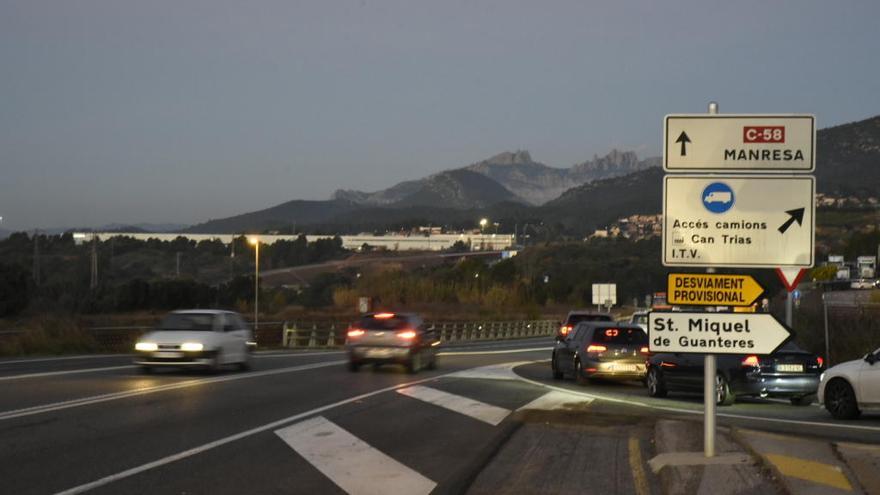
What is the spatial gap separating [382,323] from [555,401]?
10.0 metres

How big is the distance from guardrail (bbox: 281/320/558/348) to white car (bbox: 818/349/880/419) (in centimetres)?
1527

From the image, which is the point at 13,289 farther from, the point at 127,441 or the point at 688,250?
the point at 688,250

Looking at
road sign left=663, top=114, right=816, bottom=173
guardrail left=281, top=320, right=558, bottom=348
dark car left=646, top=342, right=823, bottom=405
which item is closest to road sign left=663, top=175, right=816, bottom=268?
road sign left=663, top=114, right=816, bottom=173

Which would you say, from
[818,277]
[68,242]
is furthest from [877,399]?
[68,242]

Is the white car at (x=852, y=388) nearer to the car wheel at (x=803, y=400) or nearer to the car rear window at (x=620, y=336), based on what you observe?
the car wheel at (x=803, y=400)

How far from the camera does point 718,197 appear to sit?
10.6 meters

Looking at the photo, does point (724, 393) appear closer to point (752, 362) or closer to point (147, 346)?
point (752, 362)

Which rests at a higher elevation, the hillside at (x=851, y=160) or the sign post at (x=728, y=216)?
the hillside at (x=851, y=160)

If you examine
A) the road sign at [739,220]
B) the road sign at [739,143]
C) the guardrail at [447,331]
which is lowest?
the guardrail at [447,331]

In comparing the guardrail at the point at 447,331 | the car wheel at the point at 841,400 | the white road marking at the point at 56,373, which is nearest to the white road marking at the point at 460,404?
the car wheel at the point at 841,400

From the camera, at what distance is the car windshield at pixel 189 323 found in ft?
86.3

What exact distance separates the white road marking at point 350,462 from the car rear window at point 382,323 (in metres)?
13.5

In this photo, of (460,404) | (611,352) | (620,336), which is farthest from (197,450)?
(620,336)

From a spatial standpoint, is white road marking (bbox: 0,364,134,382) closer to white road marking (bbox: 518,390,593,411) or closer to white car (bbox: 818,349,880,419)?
white road marking (bbox: 518,390,593,411)
